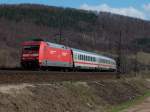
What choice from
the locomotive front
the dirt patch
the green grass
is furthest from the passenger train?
the green grass

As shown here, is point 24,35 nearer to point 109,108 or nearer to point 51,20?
point 51,20

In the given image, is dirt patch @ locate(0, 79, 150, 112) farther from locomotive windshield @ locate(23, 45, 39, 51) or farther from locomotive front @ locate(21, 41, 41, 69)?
locomotive windshield @ locate(23, 45, 39, 51)

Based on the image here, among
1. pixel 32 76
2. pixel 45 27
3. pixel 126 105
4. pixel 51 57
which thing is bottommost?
pixel 126 105

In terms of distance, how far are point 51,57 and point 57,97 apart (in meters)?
14.3

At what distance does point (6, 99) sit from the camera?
72.3 ft

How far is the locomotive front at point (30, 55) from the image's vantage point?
39750 millimetres

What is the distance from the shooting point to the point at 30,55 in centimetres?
4041

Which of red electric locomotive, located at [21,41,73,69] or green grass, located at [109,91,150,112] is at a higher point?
red electric locomotive, located at [21,41,73,69]

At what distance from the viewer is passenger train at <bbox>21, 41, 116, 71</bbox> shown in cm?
4008

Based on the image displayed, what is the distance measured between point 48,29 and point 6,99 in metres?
114

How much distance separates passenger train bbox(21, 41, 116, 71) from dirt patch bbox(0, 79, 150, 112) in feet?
15.3

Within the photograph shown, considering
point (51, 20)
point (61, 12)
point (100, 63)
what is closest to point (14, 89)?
point (100, 63)

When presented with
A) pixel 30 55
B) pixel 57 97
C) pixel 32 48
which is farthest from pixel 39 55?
pixel 57 97

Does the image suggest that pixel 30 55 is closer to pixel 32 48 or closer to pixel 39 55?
pixel 32 48
